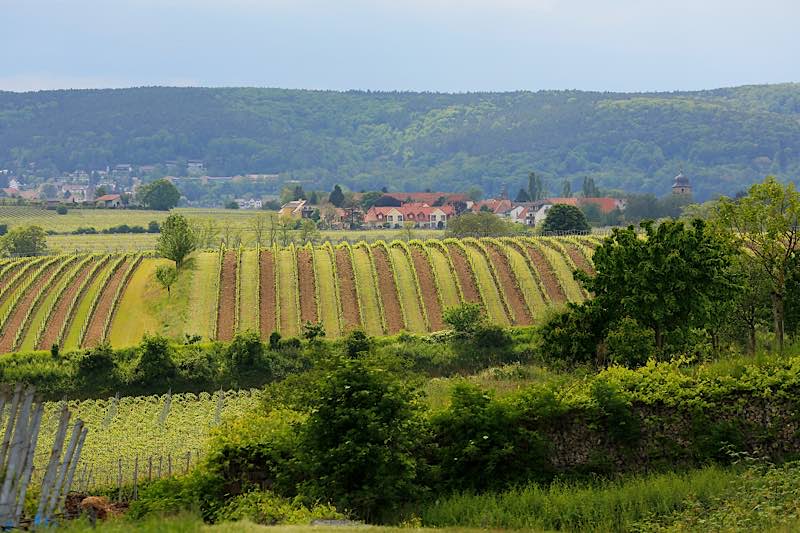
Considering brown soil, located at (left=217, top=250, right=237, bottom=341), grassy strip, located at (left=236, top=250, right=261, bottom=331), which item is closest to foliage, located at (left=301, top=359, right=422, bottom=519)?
grassy strip, located at (left=236, top=250, right=261, bottom=331)

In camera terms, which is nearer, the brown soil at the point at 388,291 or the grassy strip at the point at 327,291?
the grassy strip at the point at 327,291

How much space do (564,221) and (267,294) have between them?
4785 centimetres

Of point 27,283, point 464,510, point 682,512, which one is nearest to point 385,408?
point 464,510

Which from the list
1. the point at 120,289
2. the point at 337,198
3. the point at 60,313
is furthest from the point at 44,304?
the point at 337,198

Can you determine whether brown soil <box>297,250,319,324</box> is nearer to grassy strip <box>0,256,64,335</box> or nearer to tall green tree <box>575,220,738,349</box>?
grassy strip <box>0,256,64,335</box>

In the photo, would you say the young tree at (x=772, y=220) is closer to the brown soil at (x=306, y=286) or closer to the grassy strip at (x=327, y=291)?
the grassy strip at (x=327, y=291)

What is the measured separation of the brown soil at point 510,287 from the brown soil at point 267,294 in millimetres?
16125

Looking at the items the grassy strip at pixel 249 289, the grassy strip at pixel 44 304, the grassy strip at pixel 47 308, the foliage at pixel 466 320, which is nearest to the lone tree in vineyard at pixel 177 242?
the grassy strip at pixel 249 289

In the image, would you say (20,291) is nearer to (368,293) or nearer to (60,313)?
(60,313)

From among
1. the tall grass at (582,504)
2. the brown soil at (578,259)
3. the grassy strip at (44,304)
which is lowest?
the grassy strip at (44,304)

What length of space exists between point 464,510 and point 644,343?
1606 cm

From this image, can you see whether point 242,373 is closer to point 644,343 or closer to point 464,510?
point 644,343

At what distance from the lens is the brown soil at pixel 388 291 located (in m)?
71.6

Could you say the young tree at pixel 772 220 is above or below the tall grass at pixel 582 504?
above
